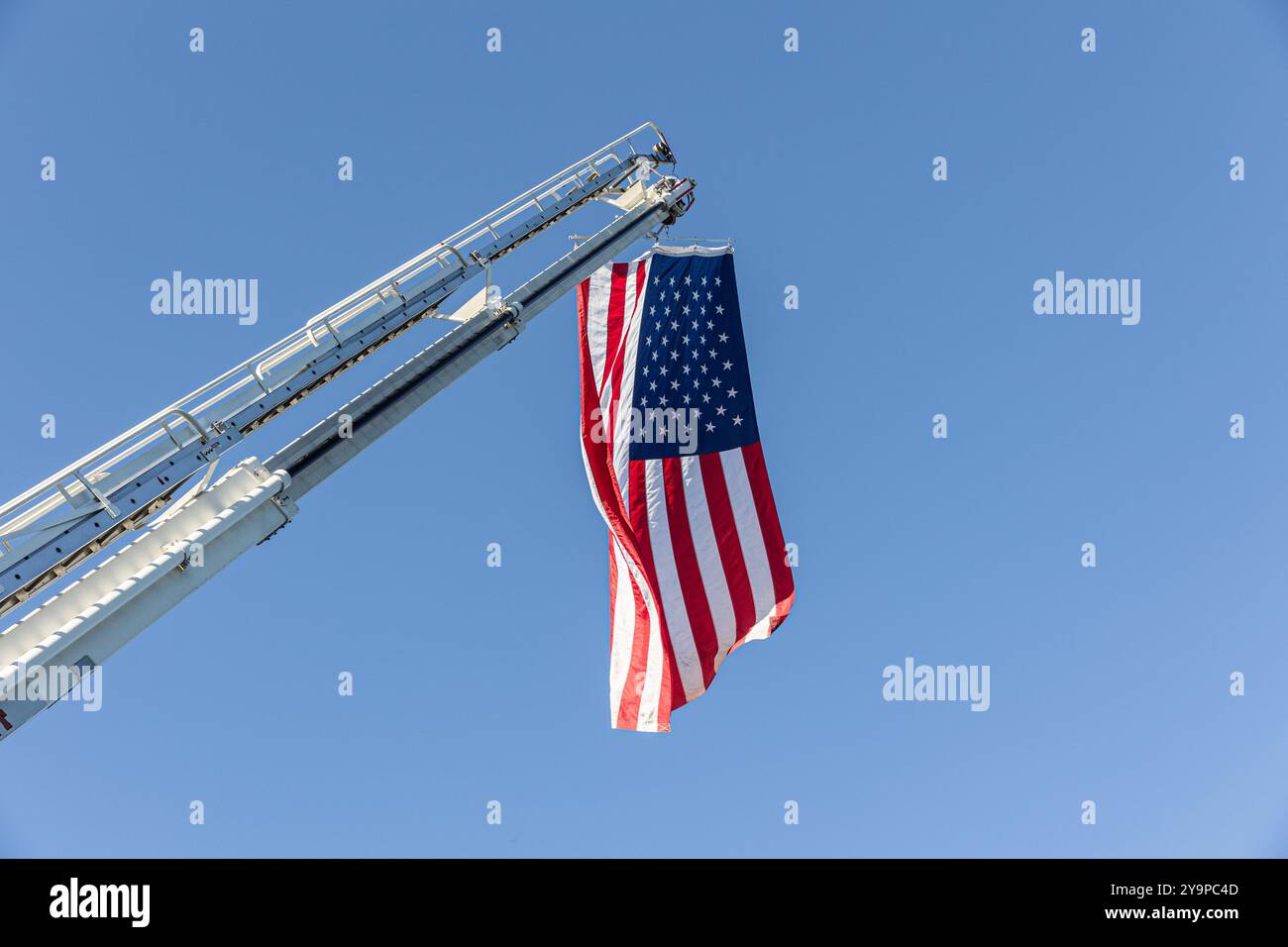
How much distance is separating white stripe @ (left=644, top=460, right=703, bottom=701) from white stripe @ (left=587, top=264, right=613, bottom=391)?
293cm

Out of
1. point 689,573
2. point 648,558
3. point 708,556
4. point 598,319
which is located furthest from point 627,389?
point 689,573

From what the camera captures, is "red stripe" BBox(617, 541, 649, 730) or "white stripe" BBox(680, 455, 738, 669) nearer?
"red stripe" BBox(617, 541, 649, 730)

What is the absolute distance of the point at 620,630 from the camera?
23.6m

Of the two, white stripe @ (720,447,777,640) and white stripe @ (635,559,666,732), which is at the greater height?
white stripe @ (720,447,777,640)

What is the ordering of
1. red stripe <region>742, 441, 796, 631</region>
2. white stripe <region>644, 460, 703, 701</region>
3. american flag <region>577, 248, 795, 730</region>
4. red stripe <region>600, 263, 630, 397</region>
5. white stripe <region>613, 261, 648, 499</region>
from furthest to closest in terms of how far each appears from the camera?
red stripe <region>742, 441, 796, 631</region> < red stripe <region>600, 263, 630, 397</region> < white stripe <region>613, 261, 648, 499</region> < american flag <region>577, 248, 795, 730</region> < white stripe <region>644, 460, 703, 701</region>

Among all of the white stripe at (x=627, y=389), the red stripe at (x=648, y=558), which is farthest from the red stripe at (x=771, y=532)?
the white stripe at (x=627, y=389)

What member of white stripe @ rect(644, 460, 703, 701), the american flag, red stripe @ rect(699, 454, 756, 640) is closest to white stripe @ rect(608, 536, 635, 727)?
the american flag

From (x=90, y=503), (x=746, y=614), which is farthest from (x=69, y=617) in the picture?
(x=746, y=614)

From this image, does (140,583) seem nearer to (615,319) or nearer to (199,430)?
(199,430)

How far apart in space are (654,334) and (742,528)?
18.2 ft

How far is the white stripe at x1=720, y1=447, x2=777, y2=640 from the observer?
78.8 ft

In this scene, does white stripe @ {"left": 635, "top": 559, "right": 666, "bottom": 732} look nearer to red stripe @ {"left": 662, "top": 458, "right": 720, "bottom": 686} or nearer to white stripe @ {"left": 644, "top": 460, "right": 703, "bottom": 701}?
white stripe @ {"left": 644, "top": 460, "right": 703, "bottom": 701}

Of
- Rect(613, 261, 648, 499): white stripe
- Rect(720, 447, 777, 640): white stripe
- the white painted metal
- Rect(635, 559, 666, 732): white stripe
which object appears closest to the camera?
the white painted metal

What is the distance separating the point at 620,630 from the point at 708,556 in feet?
9.75
